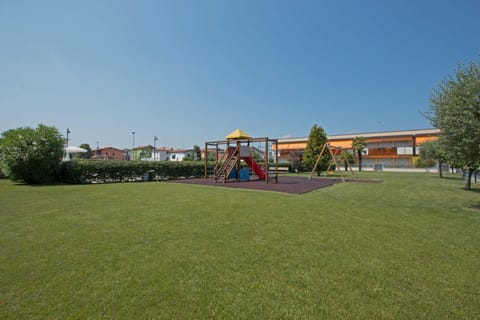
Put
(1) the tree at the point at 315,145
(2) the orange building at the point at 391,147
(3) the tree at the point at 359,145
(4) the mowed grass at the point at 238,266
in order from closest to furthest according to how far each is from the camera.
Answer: (4) the mowed grass at the point at 238,266, (1) the tree at the point at 315,145, (2) the orange building at the point at 391,147, (3) the tree at the point at 359,145

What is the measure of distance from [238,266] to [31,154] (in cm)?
1731

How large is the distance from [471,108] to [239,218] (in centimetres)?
750

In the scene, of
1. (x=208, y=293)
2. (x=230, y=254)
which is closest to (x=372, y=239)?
(x=230, y=254)

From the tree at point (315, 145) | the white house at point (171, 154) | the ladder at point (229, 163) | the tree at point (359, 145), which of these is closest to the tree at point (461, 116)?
the ladder at point (229, 163)

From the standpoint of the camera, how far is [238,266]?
136 inches

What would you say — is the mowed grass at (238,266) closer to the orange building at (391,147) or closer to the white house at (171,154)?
the orange building at (391,147)

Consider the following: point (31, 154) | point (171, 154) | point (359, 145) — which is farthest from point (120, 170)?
point (171, 154)

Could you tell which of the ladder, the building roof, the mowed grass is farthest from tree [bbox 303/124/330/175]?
the building roof

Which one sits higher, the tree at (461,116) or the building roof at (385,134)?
the building roof at (385,134)

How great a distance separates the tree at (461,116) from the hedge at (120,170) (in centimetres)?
1817

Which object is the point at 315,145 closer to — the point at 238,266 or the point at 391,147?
the point at 238,266

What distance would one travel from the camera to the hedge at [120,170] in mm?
16141

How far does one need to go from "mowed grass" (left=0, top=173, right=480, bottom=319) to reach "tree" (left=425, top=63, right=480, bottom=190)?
227 centimetres

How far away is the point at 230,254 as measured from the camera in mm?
3879
